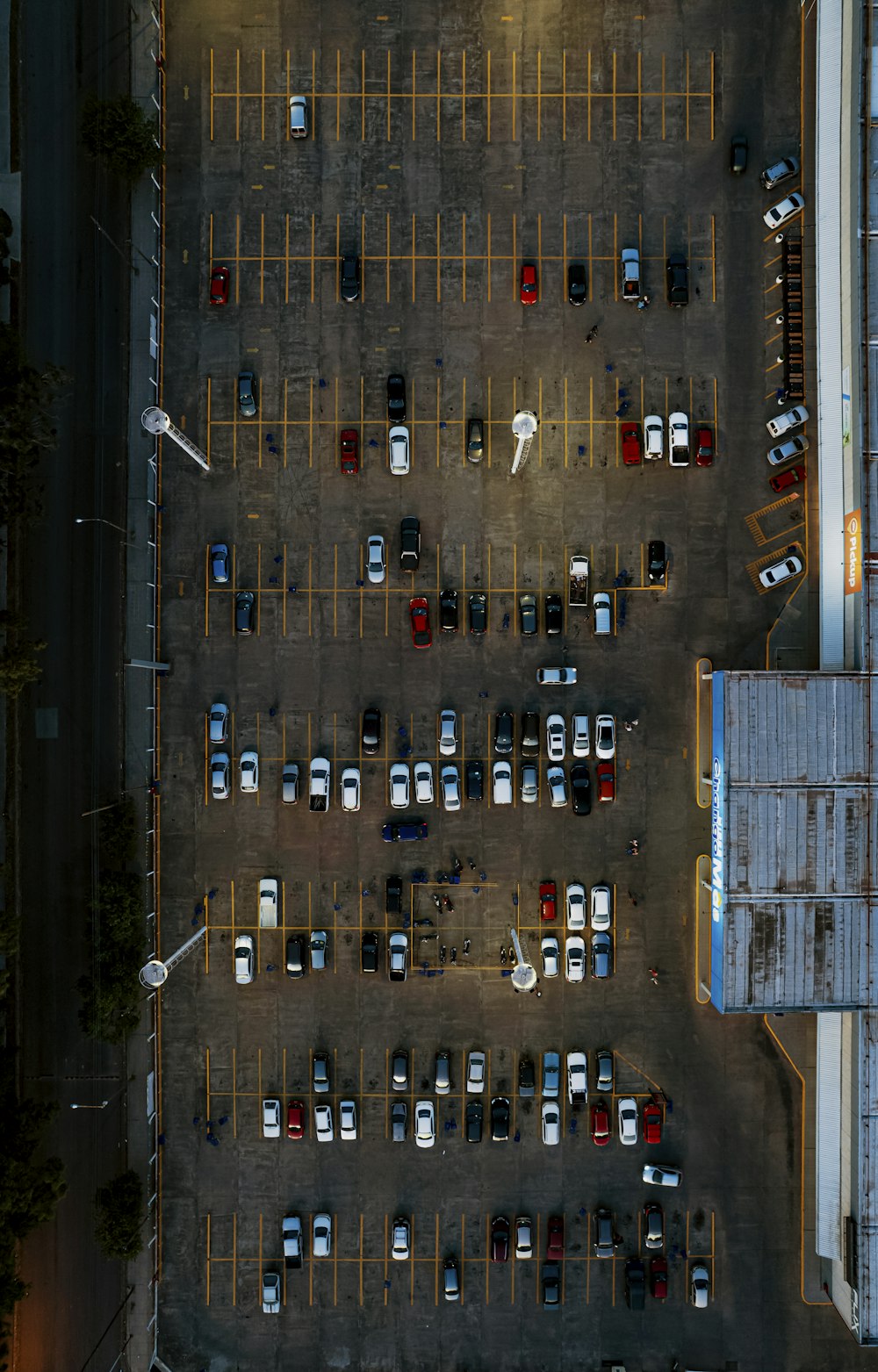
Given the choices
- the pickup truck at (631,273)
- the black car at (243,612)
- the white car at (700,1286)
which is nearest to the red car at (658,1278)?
the white car at (700,1286)

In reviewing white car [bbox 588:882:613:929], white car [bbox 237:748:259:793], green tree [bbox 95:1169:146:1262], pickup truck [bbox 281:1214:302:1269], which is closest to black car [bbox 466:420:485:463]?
white car [bbox 237:748:259:793]

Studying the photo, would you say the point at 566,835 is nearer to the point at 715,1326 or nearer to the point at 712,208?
the point at 715,1326

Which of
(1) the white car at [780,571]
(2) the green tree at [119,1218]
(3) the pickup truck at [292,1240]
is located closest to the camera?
(2) the green tree at [119,1218]

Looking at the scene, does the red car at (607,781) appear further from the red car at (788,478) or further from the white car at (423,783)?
the red car at (788,478)

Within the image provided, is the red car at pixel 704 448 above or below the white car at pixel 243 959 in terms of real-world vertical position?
Result: above

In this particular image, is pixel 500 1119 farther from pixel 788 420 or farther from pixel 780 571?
pixel 788 420

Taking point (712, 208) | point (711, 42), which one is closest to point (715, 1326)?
point (712, 208)
